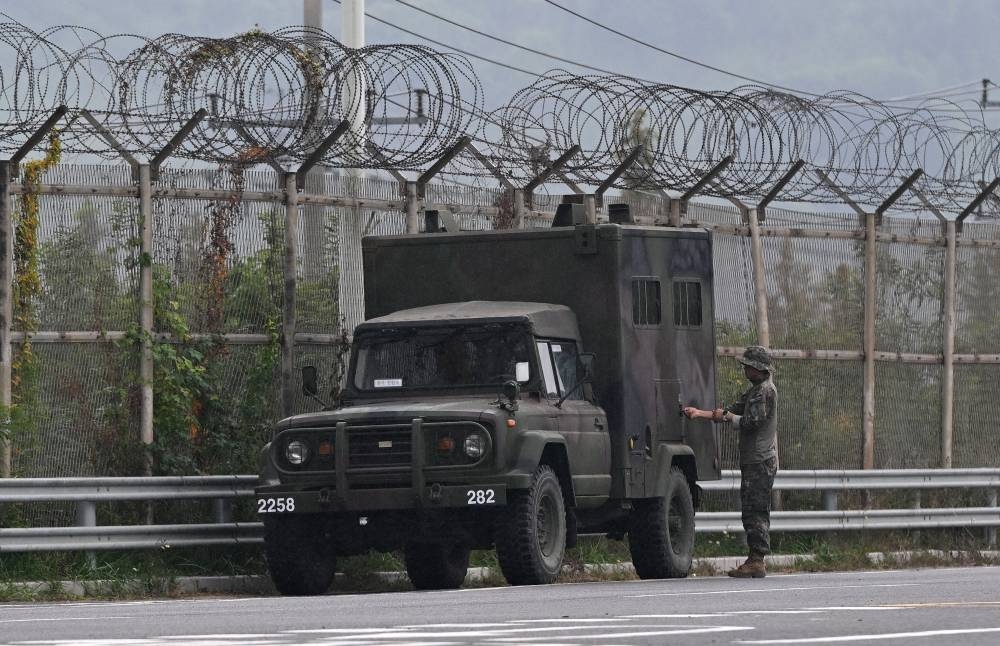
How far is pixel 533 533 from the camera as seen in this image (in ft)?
50.2

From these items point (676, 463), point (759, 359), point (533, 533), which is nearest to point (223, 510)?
point (533, 533)

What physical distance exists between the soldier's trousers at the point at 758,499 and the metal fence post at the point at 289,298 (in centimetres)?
438

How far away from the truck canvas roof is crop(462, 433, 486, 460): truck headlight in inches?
55.2

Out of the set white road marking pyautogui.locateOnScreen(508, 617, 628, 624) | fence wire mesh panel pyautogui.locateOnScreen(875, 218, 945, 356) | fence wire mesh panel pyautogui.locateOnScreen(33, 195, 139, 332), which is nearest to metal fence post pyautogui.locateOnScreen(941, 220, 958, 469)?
fence wire mesh panel pyautogui.locateOnScreen(875, 218, 945, 356)

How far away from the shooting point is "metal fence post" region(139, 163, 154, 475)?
1795 cm

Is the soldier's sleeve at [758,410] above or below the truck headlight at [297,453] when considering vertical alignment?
above

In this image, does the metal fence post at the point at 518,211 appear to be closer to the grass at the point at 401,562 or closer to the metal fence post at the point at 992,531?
the grass at the point at 401,562

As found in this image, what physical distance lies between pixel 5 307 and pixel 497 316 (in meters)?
4.39

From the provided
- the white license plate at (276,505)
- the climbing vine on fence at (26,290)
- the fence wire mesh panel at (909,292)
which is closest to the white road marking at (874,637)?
the white license plate at (276,505)

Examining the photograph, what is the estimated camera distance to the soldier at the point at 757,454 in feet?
57.1

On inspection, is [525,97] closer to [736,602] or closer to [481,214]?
[481,214]

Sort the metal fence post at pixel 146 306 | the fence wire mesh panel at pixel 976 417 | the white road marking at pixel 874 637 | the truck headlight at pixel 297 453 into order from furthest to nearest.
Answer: the fence wire mesh panel at pixel 976 417
the metal fence post at pixel 146 306
the truck headlight at pixel 297 453
the white road marking at pixel 874 637

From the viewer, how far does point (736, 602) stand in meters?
12.4

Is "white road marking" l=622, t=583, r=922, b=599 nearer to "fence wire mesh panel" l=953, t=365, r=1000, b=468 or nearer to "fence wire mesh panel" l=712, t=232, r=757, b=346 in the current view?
"fence wire mesh panel" l=712, t=232, r=757, b=346
